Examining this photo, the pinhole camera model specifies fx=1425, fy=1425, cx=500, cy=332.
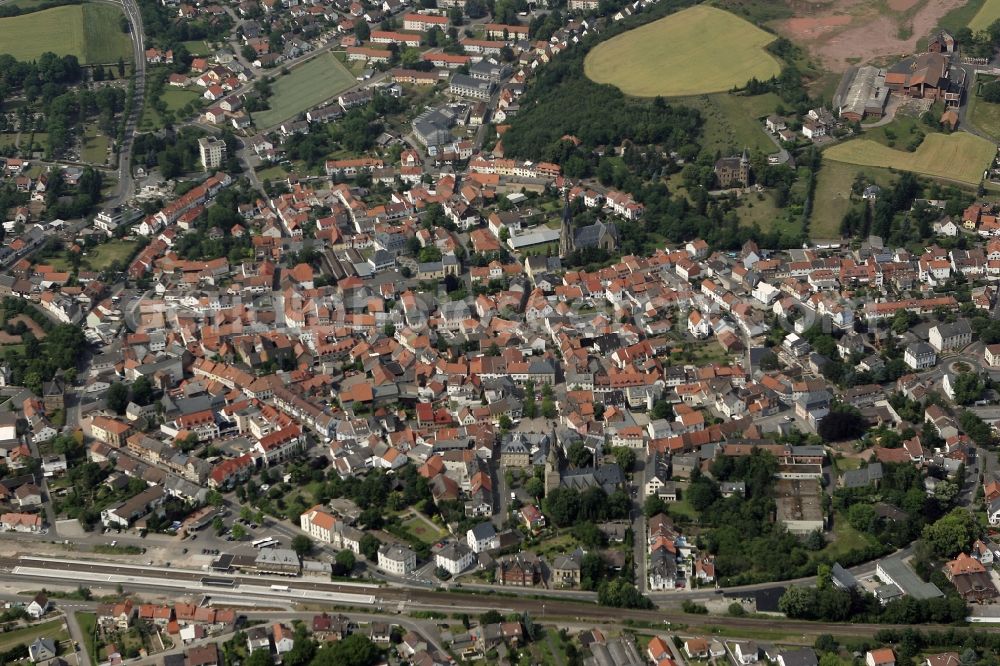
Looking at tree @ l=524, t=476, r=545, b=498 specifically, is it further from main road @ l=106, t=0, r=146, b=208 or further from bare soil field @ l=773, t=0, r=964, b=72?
bare soil field @ l=773, t=0, r=964, b=72

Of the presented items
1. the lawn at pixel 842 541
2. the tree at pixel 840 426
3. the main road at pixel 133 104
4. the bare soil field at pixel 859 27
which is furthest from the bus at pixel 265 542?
the bare soil field at pixel 859 27

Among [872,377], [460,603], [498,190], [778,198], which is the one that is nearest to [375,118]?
[498,190]

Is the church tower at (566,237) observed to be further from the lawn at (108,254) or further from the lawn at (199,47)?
the lawn at (199,47)

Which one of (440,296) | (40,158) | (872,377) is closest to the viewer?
(872,377)

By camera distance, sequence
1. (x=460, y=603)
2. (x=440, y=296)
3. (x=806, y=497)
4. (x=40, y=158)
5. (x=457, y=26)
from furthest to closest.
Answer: (x=457, y=26) < (x=40, y=158) < (x=440, y=296) < (x=806, y=497) < (x=460, y=603)

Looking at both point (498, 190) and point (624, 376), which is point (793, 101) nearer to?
point (498, 190)
